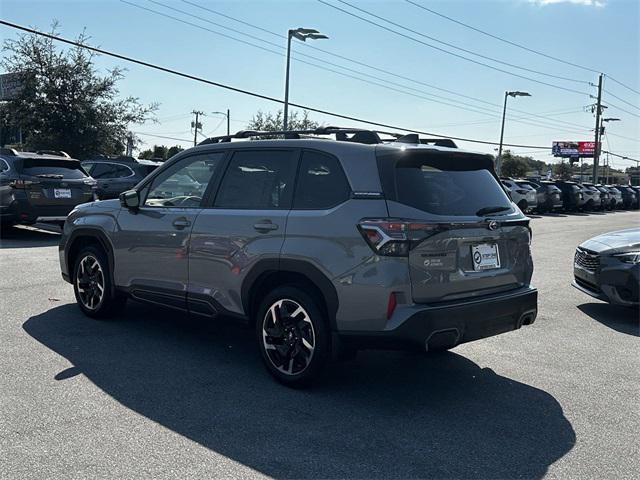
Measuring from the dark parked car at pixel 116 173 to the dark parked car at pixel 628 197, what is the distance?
128ft

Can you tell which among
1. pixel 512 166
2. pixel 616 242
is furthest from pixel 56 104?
pixel 512 166

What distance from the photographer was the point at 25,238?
495 inches

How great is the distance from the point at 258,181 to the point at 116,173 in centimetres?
1182

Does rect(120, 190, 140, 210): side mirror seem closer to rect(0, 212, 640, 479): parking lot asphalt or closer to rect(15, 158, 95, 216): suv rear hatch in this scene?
rect(0, 212, 640, 479): parking lot asphalt

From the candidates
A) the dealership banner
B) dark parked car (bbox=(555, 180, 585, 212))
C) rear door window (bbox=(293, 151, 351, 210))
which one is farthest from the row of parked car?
the dealership banner

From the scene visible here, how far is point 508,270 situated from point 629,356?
1.90m

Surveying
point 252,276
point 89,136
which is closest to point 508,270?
point 252,276

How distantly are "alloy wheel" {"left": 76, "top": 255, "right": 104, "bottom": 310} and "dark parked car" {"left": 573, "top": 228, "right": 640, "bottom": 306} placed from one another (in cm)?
537

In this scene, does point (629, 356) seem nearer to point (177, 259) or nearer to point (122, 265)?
point (177, 259)

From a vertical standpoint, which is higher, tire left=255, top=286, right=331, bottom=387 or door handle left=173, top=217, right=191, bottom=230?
door handle left=173, top=217, right=191, bottom=230

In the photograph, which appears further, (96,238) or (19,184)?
(19,184)

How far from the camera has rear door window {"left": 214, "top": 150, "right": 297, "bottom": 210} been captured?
4570 mm

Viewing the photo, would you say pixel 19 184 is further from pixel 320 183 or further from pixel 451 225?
pixel 451 225

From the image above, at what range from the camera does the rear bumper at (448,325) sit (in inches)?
152
